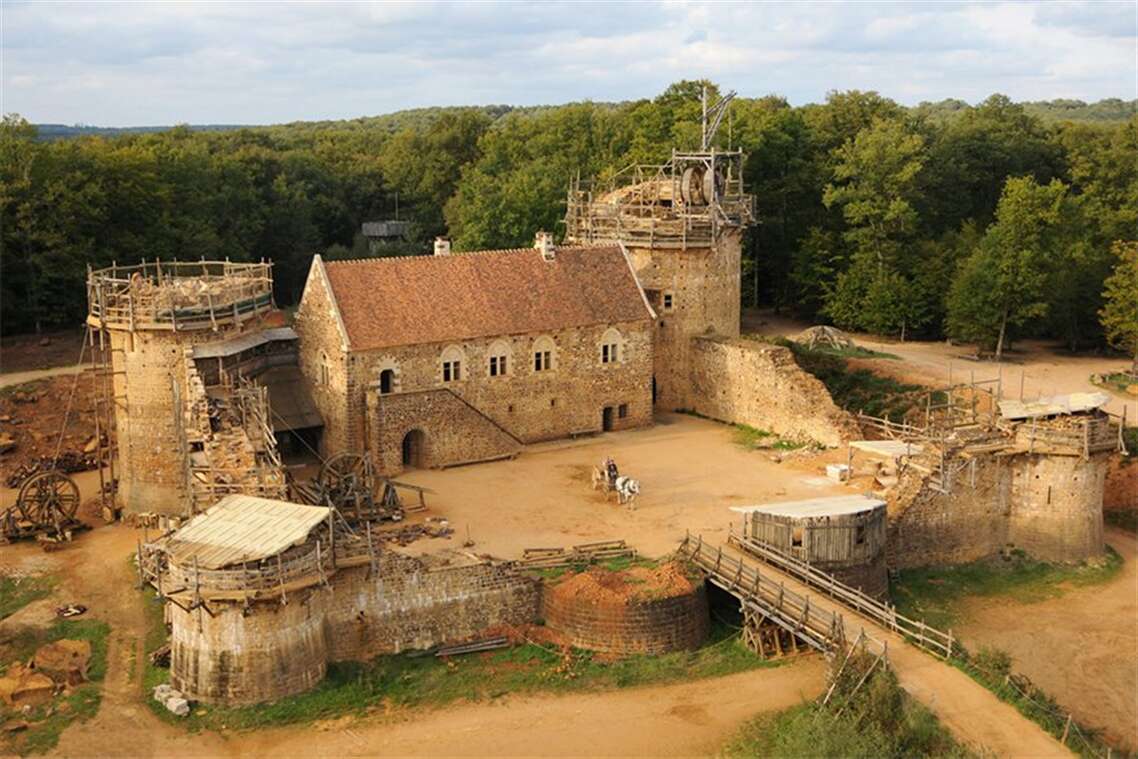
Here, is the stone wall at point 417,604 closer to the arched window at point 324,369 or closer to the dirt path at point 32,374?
the arched window at point 324,369

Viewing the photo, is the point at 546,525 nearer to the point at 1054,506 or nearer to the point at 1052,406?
the point at 1054,506

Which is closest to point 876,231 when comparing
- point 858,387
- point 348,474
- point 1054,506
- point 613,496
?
point 858,387

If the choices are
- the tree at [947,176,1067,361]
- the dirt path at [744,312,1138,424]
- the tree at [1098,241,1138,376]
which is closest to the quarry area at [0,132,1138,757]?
the dirt path at [744,312,1138,424]

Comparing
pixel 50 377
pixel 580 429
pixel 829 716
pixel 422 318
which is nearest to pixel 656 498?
pixel 580 429

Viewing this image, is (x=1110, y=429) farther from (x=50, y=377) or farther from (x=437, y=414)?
(x=50, y=377)

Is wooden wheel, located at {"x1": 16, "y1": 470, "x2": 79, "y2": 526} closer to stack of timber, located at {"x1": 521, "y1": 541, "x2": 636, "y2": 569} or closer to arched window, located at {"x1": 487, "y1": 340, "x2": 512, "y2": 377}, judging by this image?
arched window, located at {"x1": 487, "y1": 340, "x2": 512, "y2": 377}
